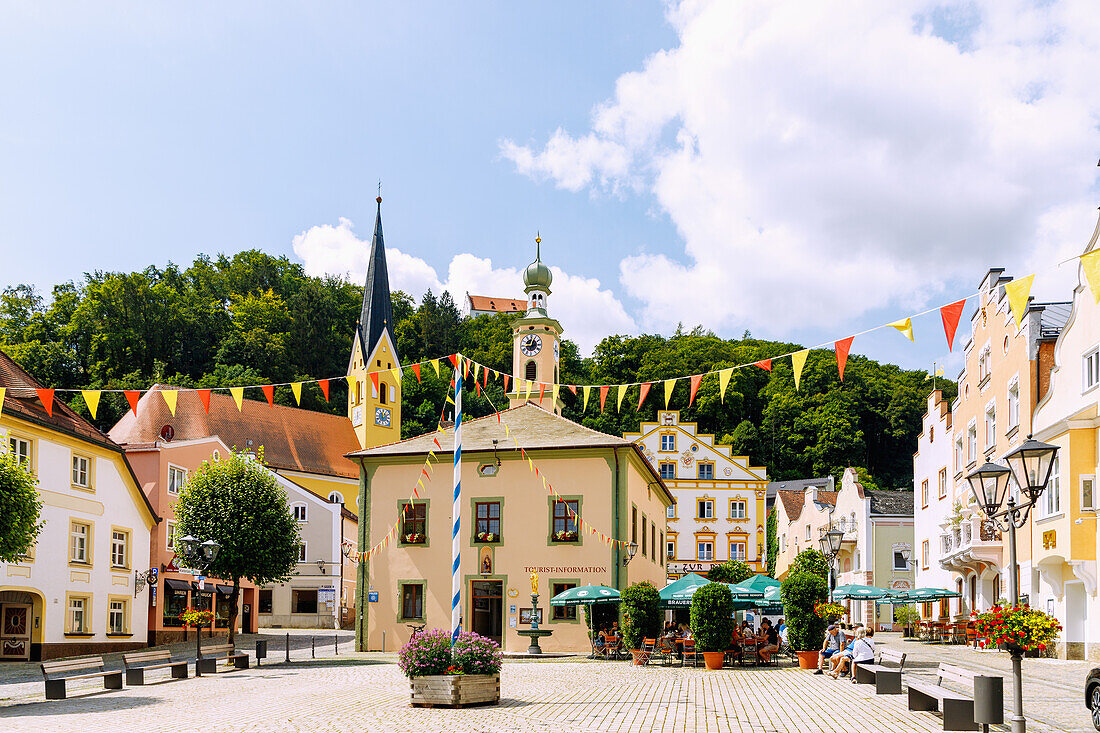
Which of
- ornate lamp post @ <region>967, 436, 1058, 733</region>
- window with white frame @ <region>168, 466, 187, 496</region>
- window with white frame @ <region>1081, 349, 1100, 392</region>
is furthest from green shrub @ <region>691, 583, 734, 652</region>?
window with white frame @ <region>168, 466, 187, 496</region>

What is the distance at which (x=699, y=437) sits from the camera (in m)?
69.5

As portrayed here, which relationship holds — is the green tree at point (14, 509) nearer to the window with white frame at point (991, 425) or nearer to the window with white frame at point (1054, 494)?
the window with white frame at point (1054, 494)

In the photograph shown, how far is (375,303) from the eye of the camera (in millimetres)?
83750

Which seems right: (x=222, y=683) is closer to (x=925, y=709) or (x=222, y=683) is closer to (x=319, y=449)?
(x=925, y=709)

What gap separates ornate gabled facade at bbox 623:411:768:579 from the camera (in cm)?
6694

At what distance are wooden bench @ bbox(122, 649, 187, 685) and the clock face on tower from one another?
107 ft

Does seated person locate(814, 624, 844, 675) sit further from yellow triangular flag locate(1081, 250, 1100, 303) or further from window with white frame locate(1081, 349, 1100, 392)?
yellow triangular flag locate(1081, 250, 1100, 303)

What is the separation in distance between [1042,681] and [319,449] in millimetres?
60052

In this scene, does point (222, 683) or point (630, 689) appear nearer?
point (630, 689)

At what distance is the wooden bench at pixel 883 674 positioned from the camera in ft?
58.7

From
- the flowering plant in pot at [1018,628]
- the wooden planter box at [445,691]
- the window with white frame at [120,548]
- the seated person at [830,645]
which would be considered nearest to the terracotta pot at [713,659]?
the seated person at [830,645]

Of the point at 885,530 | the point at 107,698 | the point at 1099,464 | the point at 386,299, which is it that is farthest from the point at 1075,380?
the point at 386,299

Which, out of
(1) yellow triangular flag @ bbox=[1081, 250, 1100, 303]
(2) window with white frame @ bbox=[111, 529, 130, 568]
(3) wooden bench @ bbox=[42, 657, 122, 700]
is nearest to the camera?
(1) yellow triangular flag @ bbox=[1081, 250, 1100, 303]

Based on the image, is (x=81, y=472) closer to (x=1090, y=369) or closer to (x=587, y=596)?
(x=587, y=596)
